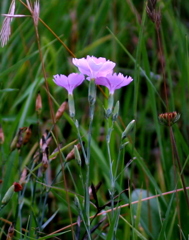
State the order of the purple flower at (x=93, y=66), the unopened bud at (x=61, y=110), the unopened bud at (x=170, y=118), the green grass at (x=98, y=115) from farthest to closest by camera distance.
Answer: the green grass at (x=98, y=115), the unopened bud at (x=61, y=110), the unopened bud at (x=170, y=118), the purple flower at (x=93, y=66)

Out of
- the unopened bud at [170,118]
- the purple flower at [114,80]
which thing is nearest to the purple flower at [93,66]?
the purple flower at [114,80]

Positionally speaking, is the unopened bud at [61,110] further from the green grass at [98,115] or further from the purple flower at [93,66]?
the purple flower at [93,66]

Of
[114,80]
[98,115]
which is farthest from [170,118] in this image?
[98,115]

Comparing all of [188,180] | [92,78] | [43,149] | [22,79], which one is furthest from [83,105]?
[92,78]

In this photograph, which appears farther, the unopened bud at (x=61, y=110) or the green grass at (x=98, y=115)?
the green grass at (x=98, y=115)

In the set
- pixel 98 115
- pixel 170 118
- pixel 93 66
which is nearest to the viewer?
pixel 93 66

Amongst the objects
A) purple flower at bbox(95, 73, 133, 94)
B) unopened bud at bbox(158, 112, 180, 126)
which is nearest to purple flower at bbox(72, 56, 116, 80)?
purple flower at bbox(95, 73, 133, 94)

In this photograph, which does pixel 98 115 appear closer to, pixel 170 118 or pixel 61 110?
pixel 61 110

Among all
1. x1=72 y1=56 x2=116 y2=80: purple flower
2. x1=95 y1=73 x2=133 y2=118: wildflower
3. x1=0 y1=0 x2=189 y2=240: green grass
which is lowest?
x1=0 y1=0 x2=189 y2=240: green grass

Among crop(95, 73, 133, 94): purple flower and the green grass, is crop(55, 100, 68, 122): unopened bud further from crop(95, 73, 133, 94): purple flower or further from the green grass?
crop(95, 73, 133, 94): purple flower
